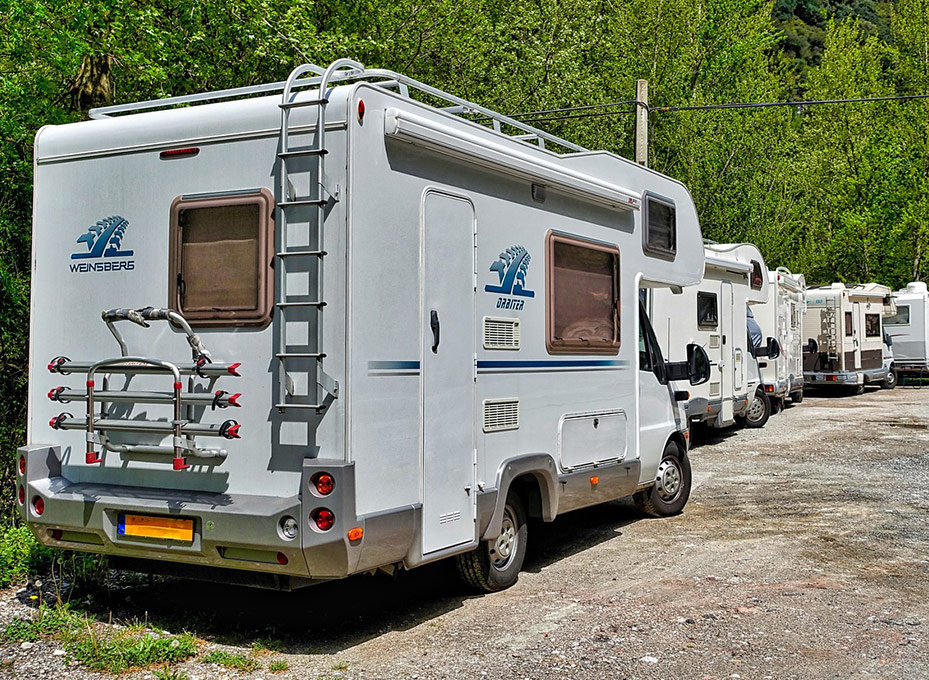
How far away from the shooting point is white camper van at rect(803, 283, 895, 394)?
24.3m

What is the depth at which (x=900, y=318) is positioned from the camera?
29688 millimetres

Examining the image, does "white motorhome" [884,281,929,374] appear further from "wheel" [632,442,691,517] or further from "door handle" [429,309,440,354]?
"door handle" [429,309,440,354]

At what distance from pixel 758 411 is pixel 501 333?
40.7ft

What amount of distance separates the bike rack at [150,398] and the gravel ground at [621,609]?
1.12 metres

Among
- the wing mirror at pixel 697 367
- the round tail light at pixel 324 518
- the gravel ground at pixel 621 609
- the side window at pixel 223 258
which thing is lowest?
the gravel ground at pixel 621 609

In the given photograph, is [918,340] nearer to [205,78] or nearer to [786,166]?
[786,166]

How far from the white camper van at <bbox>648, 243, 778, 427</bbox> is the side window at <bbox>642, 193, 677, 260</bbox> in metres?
3.94

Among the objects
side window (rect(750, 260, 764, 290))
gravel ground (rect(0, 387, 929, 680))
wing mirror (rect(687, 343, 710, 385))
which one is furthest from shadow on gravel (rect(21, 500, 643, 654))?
side window (rect(750, 260, 764, 290))

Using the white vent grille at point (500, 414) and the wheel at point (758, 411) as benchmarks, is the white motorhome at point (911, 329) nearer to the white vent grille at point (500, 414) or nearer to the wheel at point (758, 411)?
the wheel at point (758, 411)

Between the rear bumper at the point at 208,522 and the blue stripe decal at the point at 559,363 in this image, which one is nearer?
the rear bumper at the point at 208,522

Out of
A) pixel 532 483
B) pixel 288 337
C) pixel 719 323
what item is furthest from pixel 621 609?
pixel 719 323

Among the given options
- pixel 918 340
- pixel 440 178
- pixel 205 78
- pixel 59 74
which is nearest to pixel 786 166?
pixel 918 340

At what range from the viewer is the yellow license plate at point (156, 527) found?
5.37 m

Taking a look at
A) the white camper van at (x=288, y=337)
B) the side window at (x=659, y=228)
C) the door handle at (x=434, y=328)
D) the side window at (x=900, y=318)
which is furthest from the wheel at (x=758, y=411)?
the side window at (x=900, y=318)
